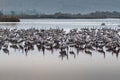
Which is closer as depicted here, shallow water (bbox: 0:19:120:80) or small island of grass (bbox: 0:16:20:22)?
shallow water (bbox: 0:19:120:80)

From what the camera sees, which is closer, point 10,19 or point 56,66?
point 56,66

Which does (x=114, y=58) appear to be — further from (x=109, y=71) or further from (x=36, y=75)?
(x=36, y=75)

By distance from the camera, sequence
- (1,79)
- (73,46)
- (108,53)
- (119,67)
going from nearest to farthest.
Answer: (1,79)
(119,67)
(108,53)
(73,46)

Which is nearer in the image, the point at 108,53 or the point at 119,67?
the point at 119,67

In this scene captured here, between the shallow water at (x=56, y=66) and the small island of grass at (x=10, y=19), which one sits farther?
the small island of grass at (x=10, y=19)

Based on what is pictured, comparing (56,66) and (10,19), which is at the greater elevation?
(56,66)

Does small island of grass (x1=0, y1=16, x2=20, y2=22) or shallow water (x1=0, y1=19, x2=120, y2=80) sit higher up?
shallow water (x1=0, y1=19, x2=120, y2=80)

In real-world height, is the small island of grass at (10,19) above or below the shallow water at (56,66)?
below

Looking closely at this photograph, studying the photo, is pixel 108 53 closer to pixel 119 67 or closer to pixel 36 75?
pixel 119 67

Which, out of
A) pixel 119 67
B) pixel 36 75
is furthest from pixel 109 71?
pixel 36 75

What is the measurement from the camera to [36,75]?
21.5m

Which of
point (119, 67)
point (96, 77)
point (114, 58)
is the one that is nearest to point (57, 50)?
point (114, 58)

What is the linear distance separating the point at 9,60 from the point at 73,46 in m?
6.68

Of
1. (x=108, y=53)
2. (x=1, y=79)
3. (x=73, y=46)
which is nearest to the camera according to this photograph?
(x=1, y=79)
